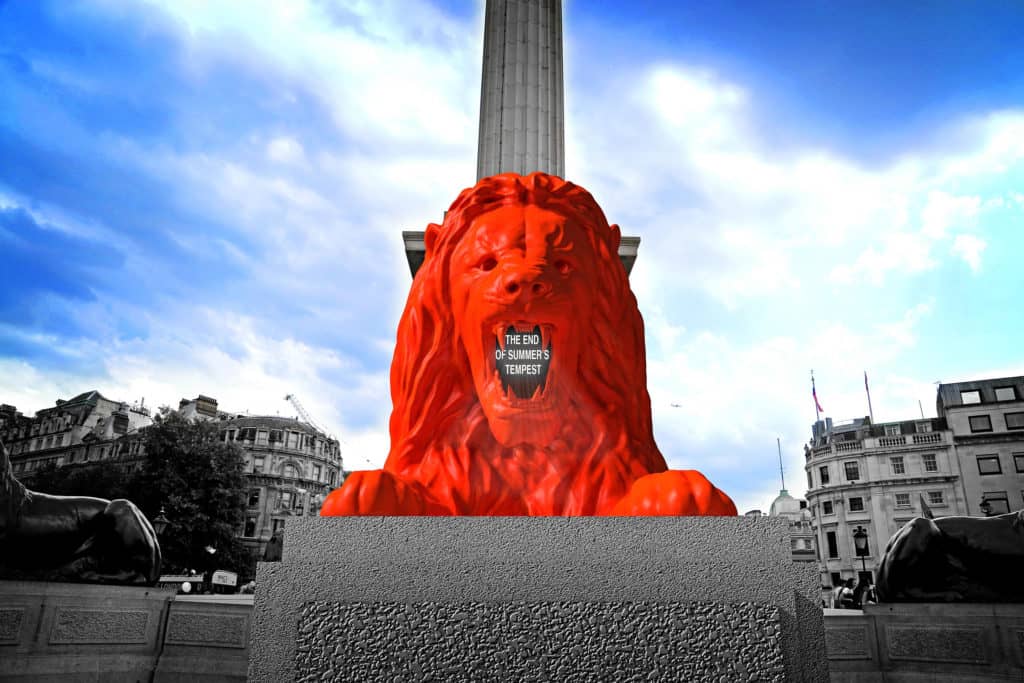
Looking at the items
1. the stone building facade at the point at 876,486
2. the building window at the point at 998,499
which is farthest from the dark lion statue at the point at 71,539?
the building window at the point at 998,499

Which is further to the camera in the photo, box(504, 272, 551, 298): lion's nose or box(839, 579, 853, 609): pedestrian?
box(839, 579, 853, 609): pedestrian

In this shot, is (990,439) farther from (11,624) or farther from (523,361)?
(11,624)

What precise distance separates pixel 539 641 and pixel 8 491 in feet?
17.2

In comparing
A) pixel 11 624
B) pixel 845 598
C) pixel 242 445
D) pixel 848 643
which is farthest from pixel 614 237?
pixel 242 445

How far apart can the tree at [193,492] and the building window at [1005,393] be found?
35548 mm

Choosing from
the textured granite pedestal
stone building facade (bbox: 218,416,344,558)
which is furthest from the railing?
the textured granite pedestal

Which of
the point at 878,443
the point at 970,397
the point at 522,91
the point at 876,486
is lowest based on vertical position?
the point at 876,486

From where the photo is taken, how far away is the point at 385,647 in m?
1.71

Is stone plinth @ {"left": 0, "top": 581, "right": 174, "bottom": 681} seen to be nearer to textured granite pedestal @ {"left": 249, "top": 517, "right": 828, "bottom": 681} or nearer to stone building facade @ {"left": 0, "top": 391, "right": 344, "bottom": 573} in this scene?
textured granite pedestal @ {"left": 249, "top": 517, "right": 828, "bottom": 681}

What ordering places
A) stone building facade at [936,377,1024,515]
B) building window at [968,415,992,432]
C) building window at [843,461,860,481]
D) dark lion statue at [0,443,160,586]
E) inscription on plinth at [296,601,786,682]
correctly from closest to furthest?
inscription on plinth at [296,601,786,682], dark lion statue at [0,443,160,586], stone building facade at [936,377,1024,515], building window at [968,415,992,432], building window at [843,461,860,481]

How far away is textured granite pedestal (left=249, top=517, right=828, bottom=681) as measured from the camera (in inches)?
67.2

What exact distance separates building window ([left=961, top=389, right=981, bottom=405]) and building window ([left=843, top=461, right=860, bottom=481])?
6055 mm

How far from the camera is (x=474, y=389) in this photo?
9.44 ft


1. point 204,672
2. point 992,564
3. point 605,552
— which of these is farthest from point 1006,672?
point 204,672
